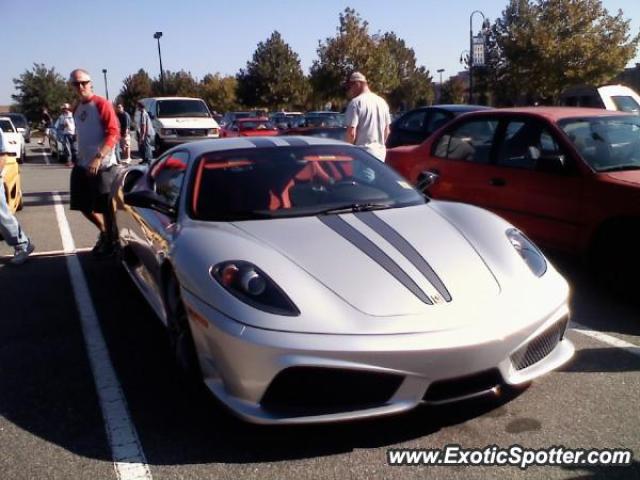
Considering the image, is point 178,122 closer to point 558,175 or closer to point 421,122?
point 421,122

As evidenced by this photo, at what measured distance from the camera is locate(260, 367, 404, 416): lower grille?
2.48 m

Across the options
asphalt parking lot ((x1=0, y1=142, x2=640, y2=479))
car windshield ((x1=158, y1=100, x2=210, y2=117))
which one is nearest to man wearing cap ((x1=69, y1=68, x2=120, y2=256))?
asphalt parking lot ((x1=0, y1=142, x2=640, y2=479))

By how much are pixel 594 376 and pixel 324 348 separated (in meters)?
1.71

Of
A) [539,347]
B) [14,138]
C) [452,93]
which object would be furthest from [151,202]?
[452,93]

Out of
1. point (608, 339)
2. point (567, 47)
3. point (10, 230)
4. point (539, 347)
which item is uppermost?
point (567, 47)

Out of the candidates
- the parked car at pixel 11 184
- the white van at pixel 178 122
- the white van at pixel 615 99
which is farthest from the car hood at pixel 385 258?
the white van at pixel 178 122

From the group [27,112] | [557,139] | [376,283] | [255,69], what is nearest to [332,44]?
[255,69]

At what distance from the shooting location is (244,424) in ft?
9.39

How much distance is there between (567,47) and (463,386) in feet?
101

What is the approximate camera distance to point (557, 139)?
501 cm

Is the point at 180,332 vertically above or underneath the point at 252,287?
underneath

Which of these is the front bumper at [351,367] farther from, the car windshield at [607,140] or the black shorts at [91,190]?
the black shorts at [91,190]

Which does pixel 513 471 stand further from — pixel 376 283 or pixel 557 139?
pixel 557 139

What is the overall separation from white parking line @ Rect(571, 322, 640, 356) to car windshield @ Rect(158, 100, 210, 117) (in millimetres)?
15164
